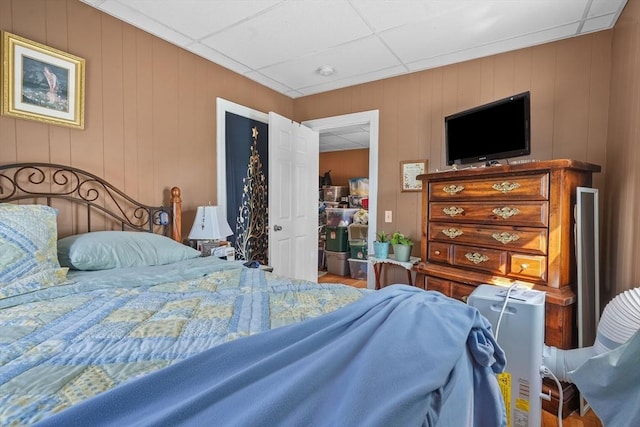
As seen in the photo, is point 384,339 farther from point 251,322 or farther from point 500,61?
point 500,61

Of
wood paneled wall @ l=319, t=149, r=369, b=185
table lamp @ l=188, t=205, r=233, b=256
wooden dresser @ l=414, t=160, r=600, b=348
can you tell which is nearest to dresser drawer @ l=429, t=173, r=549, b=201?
wooden dresser @ l=414, t=160, r=600, b=348

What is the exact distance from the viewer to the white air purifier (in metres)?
1.47

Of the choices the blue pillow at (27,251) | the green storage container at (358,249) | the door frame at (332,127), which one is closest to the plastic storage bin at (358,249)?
the green storage container at (358,249)

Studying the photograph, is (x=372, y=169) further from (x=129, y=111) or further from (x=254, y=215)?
(x=129, y=111)

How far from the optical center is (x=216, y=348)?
783 millimetres

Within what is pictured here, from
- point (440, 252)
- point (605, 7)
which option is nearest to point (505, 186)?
point (440, 252)

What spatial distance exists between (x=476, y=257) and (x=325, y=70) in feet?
7.23

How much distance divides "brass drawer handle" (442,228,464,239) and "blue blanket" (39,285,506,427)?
56.0 inches

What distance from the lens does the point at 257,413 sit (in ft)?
1.84

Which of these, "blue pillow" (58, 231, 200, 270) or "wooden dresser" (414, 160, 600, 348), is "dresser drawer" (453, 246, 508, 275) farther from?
"blue pillow" (58, 231, 200, 270)

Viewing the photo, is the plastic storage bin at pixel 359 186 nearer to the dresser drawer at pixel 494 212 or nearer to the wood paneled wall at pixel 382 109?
the wood paneled wall at pixel 382 109

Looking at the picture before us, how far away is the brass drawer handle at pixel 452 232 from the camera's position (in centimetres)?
230

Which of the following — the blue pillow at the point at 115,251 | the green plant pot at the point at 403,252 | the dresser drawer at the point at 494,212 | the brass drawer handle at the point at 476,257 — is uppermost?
the dresser drawer at the point at 494,212

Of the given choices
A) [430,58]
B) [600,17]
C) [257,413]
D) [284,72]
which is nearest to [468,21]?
[430,58]
